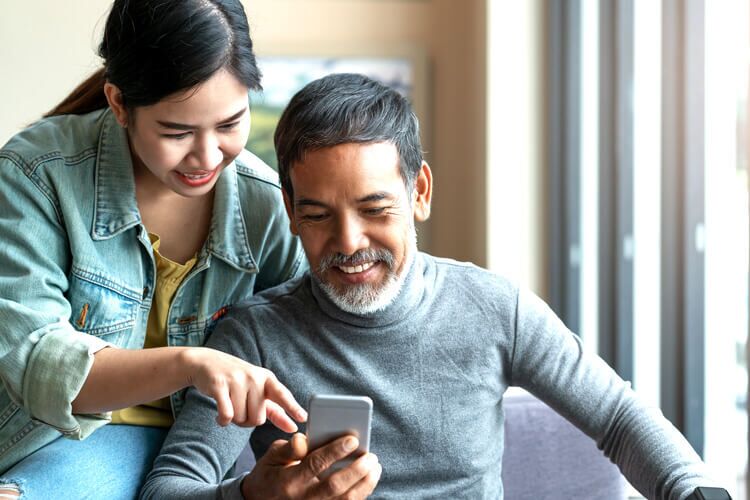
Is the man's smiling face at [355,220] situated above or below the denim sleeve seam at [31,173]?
below

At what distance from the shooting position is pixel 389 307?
171 cm

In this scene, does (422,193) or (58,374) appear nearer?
(58,374)

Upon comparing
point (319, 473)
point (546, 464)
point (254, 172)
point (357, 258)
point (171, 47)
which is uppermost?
point (171, 47)

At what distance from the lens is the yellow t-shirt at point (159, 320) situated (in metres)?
1.79

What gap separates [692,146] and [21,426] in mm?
2168

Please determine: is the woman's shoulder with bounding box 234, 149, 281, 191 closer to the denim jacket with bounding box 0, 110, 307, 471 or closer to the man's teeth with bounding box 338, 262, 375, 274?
the denim jacket with bounding box 0, 110, 307, 471

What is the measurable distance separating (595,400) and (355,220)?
0.50 metres

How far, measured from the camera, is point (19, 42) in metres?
4.84

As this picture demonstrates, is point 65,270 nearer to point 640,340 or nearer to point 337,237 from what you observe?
point 337,237

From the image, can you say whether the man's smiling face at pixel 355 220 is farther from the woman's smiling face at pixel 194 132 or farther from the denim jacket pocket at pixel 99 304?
the denim jacket pocket at pixel 99 304

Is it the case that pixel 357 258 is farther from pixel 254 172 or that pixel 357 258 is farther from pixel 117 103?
pixel 117 103

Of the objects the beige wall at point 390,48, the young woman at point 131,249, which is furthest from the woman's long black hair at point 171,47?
the beige wall at point 390,48

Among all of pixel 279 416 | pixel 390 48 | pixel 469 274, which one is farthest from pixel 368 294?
pixel 390 48

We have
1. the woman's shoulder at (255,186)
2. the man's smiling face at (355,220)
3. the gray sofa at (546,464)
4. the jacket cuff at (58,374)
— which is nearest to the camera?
the jacket cuff at (58,374)
